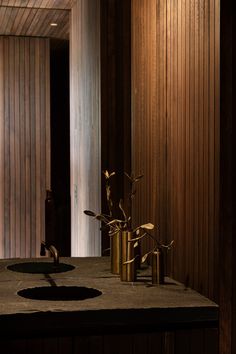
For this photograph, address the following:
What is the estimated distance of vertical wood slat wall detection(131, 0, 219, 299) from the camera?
2203 millimetres

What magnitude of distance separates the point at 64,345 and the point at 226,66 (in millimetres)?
1023

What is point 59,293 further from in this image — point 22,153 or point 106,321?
point 22,153

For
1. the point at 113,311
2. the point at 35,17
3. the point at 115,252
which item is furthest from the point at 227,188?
the point at 35,17

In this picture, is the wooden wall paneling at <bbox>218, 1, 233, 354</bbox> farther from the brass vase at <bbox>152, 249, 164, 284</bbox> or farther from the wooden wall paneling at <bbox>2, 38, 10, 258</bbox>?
the wooden wall paneling at <bbox>2, 38, 10, 258</bbox>

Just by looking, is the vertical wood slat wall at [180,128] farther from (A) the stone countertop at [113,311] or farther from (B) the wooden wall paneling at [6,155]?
(B) the wooden wall paneling at [6,155]

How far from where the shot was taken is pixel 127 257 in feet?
8.61

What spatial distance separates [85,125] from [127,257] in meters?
2.54

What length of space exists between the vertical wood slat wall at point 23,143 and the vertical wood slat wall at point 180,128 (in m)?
4.04

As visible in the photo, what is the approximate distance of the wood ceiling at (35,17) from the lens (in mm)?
5527

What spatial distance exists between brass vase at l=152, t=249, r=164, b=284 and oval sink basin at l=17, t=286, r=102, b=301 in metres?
0.25


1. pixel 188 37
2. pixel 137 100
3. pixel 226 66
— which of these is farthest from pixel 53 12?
pixel 226 66

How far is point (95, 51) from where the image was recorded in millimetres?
4531

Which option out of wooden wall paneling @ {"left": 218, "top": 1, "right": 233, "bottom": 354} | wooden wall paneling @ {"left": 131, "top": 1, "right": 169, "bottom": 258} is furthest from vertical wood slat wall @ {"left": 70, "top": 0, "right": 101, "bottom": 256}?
wooden wall paneling @ {"left": 218, "top": 1, "right": 233, "bottom": 354}

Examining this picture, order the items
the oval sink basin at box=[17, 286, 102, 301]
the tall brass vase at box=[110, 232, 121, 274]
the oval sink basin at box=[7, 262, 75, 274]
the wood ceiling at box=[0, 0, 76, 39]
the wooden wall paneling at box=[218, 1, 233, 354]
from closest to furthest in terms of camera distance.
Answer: the wooden wall paneling at box=[218, 1, 233, 354], the oval sink basin at box=[17, 286, 102, 301], the tall brass vase at box=[110, 232, 121, 274], the oval sink basin at box=[7, 262, 75, 274], the wood ceiling at box=[0, 0, 76, 39]
